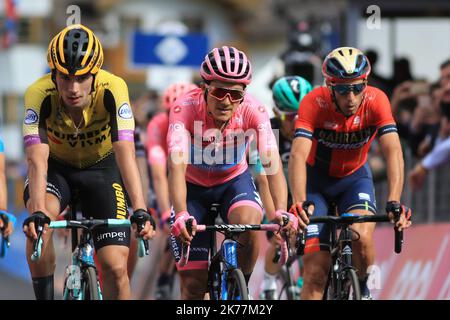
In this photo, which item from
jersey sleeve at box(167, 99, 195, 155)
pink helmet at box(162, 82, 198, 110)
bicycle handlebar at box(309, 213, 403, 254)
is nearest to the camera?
bicycle handlebar at box(309, 213, 403, 254)

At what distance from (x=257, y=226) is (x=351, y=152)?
1.82 metres

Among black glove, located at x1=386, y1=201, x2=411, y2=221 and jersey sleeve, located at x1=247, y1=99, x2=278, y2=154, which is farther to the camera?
jersey sleeve, located at x1=247, y1=99, x2=278, y2=154

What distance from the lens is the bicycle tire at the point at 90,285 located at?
306 inches

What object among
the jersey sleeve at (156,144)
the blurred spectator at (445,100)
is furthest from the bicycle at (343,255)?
the blurred spectator at (445,100)

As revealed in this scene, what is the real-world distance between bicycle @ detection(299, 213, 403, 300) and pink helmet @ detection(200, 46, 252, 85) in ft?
3.66

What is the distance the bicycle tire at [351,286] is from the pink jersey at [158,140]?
3.82 metres

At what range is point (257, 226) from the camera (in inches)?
319

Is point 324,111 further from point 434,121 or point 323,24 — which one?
point 323,24

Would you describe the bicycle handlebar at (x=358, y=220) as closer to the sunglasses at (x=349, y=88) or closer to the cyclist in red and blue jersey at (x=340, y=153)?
the cyclist in red and blue jersey at (x=340, y=153)

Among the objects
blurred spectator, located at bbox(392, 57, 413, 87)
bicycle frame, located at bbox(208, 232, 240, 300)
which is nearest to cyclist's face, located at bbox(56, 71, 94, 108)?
bicycle frame, located at bbox(208, 232, 240, 300)

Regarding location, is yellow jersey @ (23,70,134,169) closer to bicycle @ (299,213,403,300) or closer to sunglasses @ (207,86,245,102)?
sunglasses @ (207,86,245,102)

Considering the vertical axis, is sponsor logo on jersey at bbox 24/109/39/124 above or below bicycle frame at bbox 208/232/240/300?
above

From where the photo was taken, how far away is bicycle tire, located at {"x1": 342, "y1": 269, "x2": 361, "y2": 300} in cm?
806
